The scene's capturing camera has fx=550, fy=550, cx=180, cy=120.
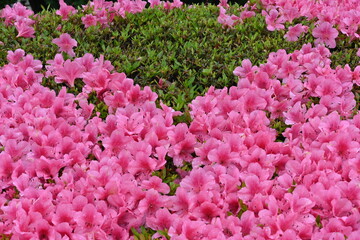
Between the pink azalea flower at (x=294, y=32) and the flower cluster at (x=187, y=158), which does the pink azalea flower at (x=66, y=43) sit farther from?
the pink azalea flower at (x=294, y=32)

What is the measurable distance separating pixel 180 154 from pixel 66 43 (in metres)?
1.58

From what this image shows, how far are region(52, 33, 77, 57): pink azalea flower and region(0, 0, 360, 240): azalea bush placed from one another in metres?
0.24

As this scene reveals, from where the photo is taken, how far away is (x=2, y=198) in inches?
99.3

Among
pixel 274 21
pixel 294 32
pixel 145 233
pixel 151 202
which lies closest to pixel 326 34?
pixel 294 32

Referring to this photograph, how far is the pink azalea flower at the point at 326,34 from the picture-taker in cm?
410

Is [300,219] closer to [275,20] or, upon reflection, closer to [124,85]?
[124,85]

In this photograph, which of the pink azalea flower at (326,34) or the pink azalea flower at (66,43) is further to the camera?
the pink azalea flower at (326,34)

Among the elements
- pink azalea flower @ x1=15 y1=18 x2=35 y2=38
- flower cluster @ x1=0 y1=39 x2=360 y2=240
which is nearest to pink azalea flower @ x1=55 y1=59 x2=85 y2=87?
flower cluster @ x1=0 y1=39 x2=360 y2=240

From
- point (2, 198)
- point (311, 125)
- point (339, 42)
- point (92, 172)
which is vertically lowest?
point (2, 198)

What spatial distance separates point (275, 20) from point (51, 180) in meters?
2.50

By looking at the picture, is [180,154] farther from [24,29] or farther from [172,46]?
[24,29]

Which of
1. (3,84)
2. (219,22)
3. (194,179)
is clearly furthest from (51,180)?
(219,22)

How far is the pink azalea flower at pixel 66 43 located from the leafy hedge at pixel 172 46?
3.1 inches

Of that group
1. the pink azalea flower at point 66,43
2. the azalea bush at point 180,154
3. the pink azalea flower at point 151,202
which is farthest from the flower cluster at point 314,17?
the pink azalea flower at point 151,202
